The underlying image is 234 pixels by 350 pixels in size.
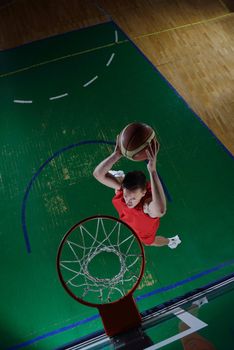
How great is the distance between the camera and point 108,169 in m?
3.10

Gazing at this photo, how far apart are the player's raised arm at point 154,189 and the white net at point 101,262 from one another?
62cm

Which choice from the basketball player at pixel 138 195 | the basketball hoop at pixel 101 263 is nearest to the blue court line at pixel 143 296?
the basketball hoop at pixel 101 263

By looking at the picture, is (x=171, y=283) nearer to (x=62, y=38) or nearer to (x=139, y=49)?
(x=139, y=49)

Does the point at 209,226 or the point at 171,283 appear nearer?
the point at 171,283

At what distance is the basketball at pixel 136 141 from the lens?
323cm

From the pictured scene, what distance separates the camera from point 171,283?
12.5ft

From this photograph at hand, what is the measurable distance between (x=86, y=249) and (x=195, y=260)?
115cm

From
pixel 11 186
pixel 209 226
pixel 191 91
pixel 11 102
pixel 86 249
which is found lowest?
pixel 209 226

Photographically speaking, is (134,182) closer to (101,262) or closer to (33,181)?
(101,262)

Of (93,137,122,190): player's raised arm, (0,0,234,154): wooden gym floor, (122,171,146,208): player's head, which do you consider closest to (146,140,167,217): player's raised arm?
(122,171,146,208): player's head

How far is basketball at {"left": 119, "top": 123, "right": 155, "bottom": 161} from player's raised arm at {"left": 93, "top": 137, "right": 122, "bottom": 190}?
2.8 inches

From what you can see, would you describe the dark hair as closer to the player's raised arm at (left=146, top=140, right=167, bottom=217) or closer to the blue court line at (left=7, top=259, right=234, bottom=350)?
the player's raised arm at (left=146, top=140, right=167, bottom=217)

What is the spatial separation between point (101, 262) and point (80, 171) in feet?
3.81

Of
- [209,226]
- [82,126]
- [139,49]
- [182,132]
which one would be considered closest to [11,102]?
[82,126]
